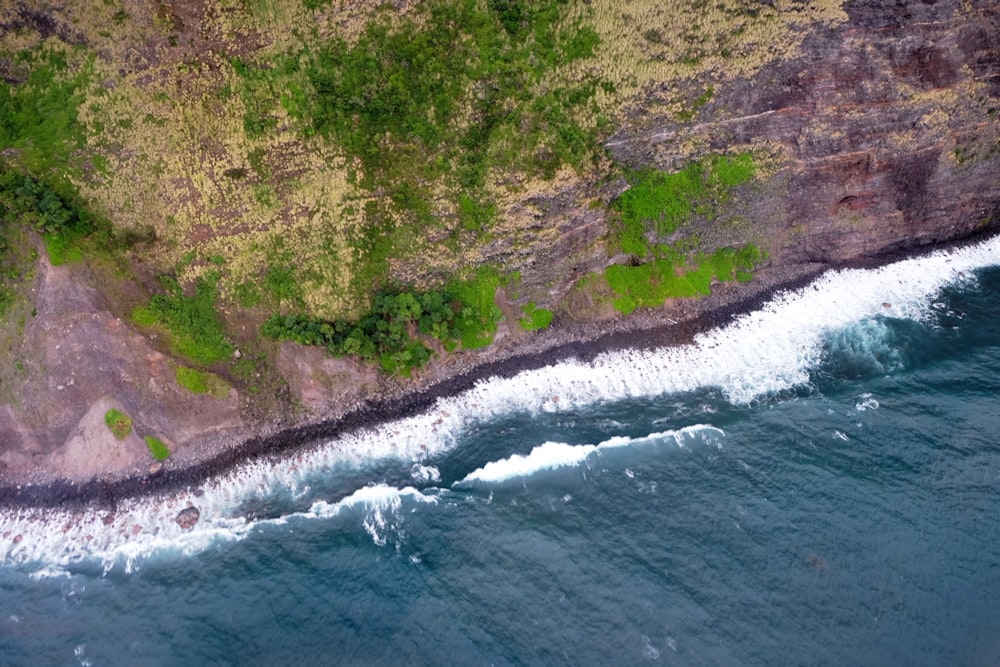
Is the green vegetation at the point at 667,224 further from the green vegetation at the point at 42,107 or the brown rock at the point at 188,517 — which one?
the green vegetation at the point at 42,107

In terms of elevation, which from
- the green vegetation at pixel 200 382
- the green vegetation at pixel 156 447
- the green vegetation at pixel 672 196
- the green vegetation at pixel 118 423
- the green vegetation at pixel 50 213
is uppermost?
the green vegetation at pixel 50 213

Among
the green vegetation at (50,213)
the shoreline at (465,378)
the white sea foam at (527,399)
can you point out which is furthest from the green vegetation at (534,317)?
the green vegetation at (50,213)

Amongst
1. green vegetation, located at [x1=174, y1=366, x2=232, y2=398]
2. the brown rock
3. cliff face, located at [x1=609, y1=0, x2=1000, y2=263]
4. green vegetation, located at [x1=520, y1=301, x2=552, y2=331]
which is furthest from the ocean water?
cliff face, located at [x1=609, y1=0, x2=1000, y2=263]

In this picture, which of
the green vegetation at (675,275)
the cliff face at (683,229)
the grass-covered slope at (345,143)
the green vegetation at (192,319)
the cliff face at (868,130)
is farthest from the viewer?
the green vegetation at (675,275)

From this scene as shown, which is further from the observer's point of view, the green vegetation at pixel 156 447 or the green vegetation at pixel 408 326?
the green vegetation at pixel 408 326

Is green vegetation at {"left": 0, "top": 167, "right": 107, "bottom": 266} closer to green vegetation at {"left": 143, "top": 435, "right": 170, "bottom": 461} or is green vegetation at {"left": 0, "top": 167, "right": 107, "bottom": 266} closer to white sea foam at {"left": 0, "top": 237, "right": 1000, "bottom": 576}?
green vegetation at {"left": 143, "top": 435, "right": 170, "bottom": 461}

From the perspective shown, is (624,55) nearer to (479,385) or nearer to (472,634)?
(479,385)
